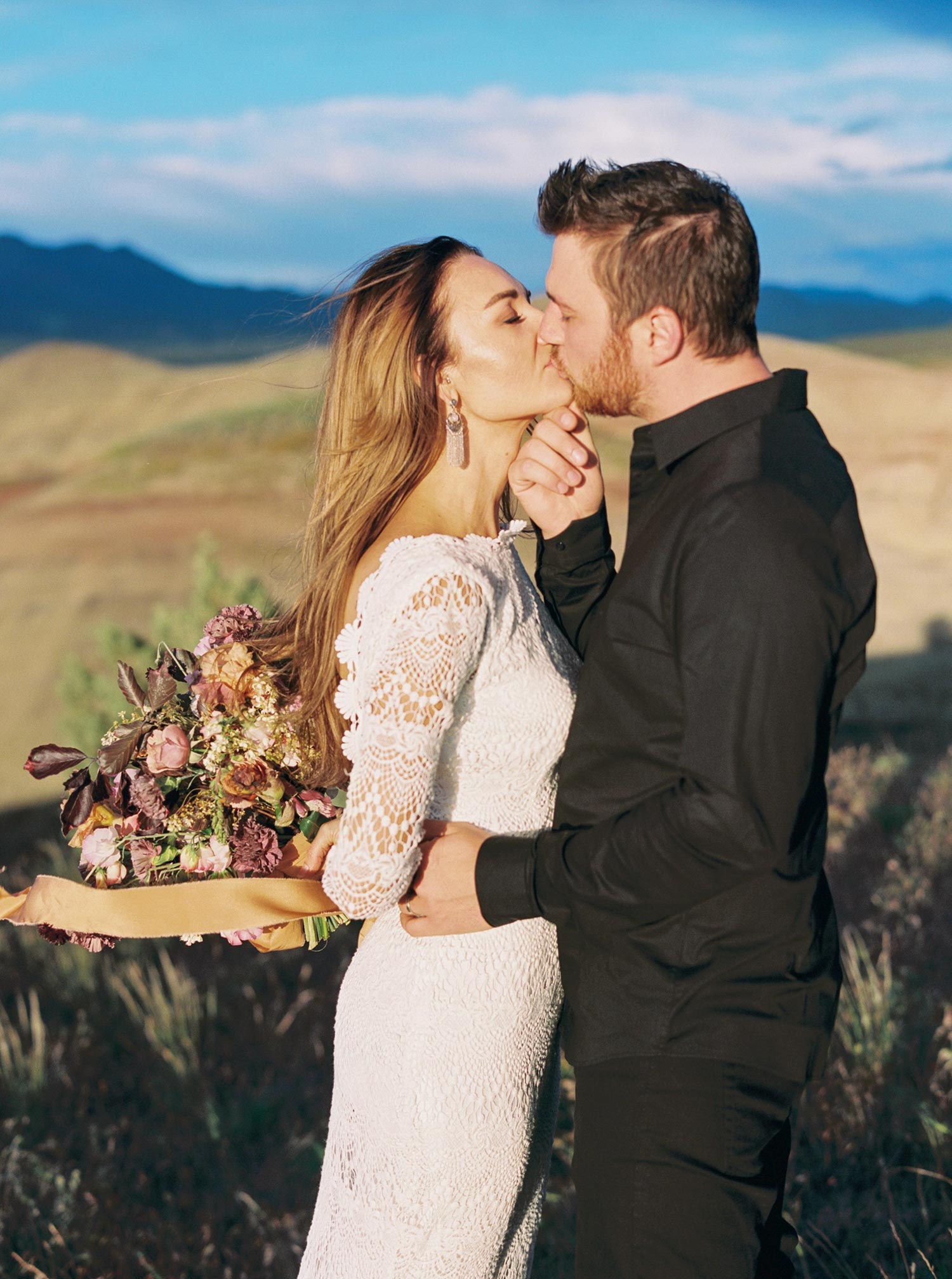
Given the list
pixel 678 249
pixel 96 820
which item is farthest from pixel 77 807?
pixel 678 249

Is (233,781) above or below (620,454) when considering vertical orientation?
below

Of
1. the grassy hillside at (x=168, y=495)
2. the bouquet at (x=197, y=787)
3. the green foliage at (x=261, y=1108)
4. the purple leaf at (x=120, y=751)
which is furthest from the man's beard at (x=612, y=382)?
the grassy hillside at (x=168, y=495)

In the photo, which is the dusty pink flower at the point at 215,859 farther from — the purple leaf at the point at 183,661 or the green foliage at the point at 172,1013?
the green foliage at the point at 172,1013

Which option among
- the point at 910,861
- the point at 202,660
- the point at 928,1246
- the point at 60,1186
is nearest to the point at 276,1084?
the point at 60,1186

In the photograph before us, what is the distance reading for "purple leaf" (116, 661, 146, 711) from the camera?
7.82 feet

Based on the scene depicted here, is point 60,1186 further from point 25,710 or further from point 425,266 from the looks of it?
point 25,710

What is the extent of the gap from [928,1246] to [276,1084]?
103 inches

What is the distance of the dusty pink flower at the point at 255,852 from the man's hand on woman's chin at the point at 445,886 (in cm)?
35

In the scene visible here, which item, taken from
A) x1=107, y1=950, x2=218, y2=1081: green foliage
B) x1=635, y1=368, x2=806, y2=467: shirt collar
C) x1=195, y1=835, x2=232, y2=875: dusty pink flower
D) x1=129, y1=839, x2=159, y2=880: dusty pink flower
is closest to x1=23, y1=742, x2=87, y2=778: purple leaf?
x1=129, y1=839, x2=159, y2=880: dusty pink flower

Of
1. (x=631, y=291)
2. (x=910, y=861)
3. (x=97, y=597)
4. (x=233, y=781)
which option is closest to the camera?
(x=631, y=291)

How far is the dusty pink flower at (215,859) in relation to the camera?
2254 millimetres

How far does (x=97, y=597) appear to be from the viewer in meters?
11.6

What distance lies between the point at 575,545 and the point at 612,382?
0.67m

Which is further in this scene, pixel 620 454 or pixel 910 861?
pixel 620 454
